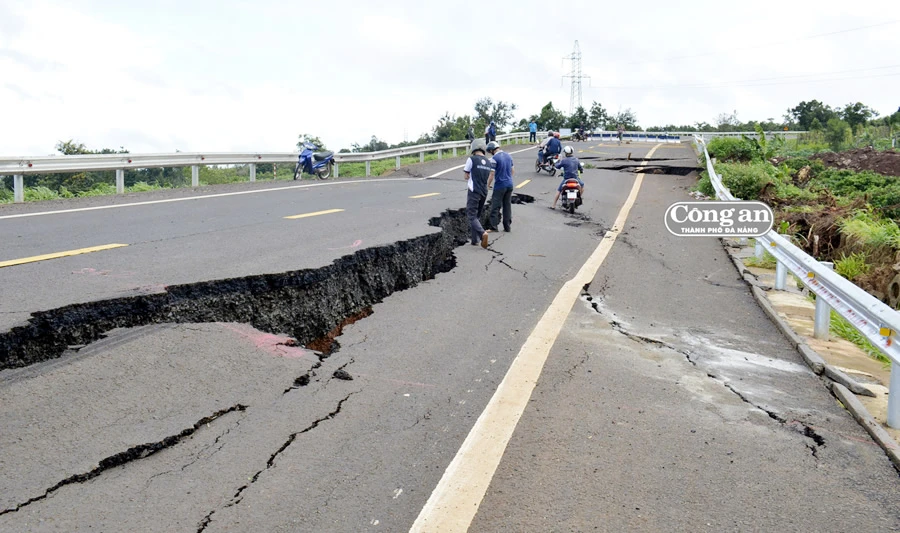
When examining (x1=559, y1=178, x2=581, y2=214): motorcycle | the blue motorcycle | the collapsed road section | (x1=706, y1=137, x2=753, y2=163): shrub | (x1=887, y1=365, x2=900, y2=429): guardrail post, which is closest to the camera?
(x1=887, y1=365, x2=900, y2=429): guardrail post

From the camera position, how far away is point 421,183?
20.4 m

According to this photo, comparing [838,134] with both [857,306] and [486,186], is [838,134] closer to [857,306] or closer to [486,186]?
[486,186]

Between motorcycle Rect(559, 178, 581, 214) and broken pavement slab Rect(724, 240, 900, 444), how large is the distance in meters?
6.34

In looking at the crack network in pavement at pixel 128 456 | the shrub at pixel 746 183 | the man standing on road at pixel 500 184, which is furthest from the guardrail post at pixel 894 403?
the shrub at pixel 746 183

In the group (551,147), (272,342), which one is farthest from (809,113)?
(272,342)

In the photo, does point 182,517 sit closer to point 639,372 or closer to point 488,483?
point 488,483

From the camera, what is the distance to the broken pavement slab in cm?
537

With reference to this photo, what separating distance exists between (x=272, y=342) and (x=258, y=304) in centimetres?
105

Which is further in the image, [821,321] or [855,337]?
[855,337]

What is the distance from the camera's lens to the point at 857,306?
5.77 m

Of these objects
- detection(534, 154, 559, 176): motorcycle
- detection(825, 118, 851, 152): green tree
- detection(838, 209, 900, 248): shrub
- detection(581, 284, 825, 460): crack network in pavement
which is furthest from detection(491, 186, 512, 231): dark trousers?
detection(825, 118, 851, 152): green tree

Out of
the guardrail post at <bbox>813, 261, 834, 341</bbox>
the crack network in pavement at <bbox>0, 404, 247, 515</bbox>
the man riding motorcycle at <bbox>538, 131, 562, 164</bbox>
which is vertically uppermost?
the man riding motorcycle at <bbox>538, 131, 562, 164</bbox>

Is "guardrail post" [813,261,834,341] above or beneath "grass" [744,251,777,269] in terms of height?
beneath

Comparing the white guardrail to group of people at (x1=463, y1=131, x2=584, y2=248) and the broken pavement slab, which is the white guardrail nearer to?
the broken pavement slab
